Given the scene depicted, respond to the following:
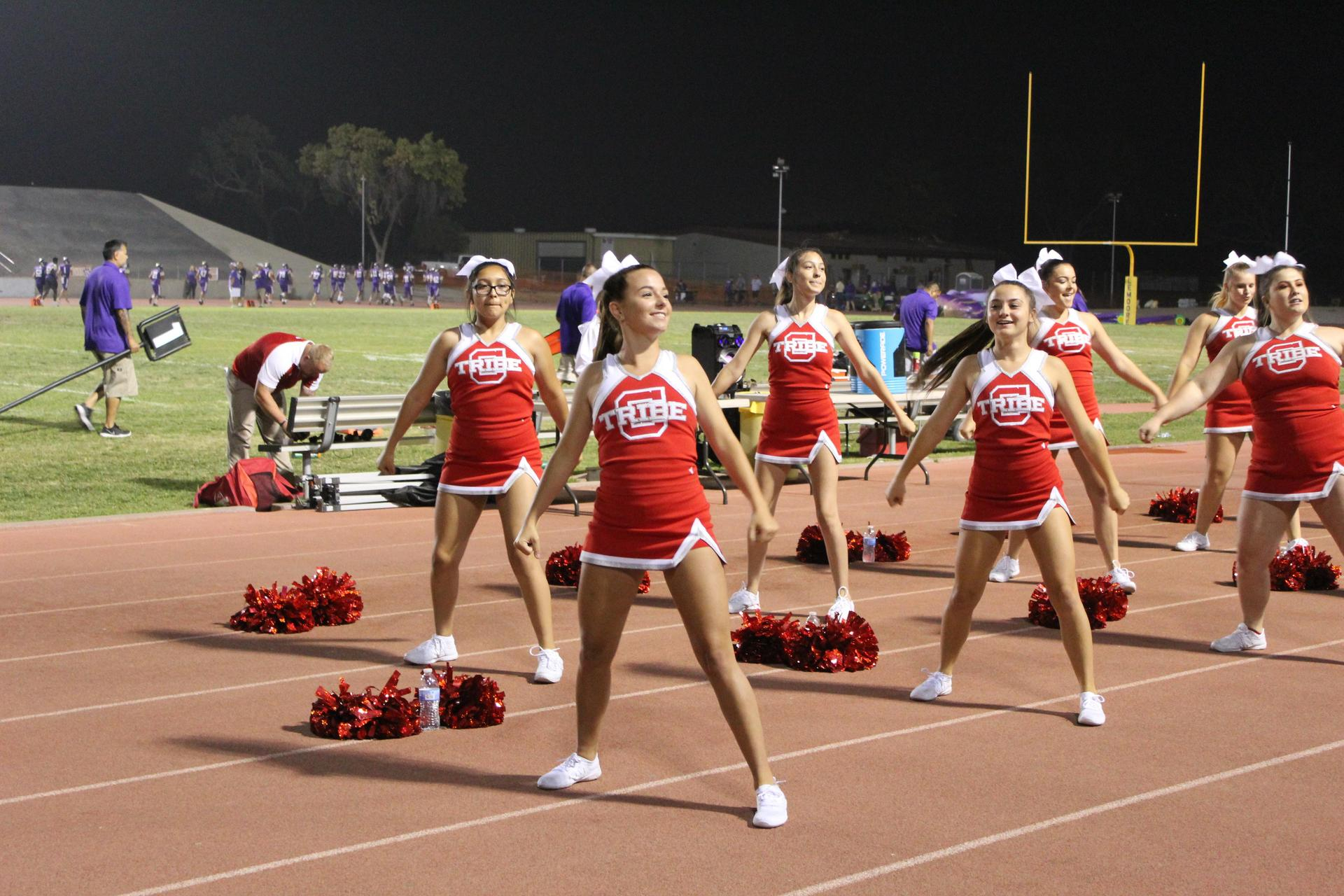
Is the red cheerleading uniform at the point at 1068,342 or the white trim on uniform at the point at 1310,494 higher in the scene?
the red cheerleading uniform at the point at 1068,342

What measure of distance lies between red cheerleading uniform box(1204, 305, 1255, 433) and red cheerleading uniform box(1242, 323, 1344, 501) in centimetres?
246

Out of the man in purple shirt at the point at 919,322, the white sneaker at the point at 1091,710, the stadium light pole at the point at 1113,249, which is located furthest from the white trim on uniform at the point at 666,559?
the stadium light pole at the point at 1113,249

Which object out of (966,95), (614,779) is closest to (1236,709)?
(614,779)

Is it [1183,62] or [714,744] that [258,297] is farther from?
[714,744]

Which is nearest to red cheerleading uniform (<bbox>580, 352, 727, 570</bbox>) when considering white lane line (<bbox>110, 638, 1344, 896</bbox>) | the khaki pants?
white lane line (<bbox>110, 638, 1344, 896</bbox>)

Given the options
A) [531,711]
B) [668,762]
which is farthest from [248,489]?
[668,762]

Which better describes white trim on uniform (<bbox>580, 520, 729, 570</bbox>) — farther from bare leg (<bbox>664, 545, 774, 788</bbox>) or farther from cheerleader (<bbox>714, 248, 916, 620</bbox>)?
cheerleader (<bbox>714, 248, 916, 620</bbox>)

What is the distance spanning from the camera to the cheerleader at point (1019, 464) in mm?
5520

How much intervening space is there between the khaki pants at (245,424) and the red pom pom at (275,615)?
4675 millimetres

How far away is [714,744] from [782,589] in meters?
3.18

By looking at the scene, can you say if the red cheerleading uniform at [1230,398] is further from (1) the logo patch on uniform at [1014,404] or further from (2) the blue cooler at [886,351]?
(2) the blue cooler at [886,351]

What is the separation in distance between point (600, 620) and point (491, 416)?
1997 millimetres

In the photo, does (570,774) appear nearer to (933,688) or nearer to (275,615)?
(933,688)

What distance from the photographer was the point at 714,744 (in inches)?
213
